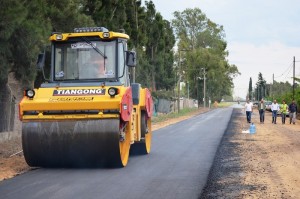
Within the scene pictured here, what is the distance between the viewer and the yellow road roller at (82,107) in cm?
985

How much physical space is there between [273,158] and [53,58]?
21.0 ft

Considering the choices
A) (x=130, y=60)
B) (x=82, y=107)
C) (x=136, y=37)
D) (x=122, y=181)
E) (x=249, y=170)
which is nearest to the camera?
(x=122, y=181)

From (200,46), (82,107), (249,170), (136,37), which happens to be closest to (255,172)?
(249,170)

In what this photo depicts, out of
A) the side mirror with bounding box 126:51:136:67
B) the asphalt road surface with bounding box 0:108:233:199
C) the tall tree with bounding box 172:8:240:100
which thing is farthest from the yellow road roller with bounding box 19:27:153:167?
the tall tree with bounding box 172:8:240:100

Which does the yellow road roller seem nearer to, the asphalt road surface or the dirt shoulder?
the asphalt road surface

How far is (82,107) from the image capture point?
392 inches

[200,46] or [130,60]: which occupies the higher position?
[200,46]

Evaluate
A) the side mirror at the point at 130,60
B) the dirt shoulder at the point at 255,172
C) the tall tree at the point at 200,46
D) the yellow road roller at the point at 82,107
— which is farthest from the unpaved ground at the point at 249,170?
the tall tree at the point at 200,46

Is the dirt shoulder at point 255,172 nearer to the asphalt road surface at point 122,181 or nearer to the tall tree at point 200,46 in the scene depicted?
the asphalt road surface at point 122,181

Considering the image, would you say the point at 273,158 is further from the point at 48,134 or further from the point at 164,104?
the point at 164,104

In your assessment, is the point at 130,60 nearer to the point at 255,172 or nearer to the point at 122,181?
the point at 122,181

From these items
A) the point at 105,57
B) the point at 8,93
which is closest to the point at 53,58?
the point at 105,57

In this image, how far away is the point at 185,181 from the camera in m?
9.15

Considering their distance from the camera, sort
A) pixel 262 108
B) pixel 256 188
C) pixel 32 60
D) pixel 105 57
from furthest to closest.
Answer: pixel 262 108 < pixel 32 60 < pixel 105 57 < pixel 256 188
